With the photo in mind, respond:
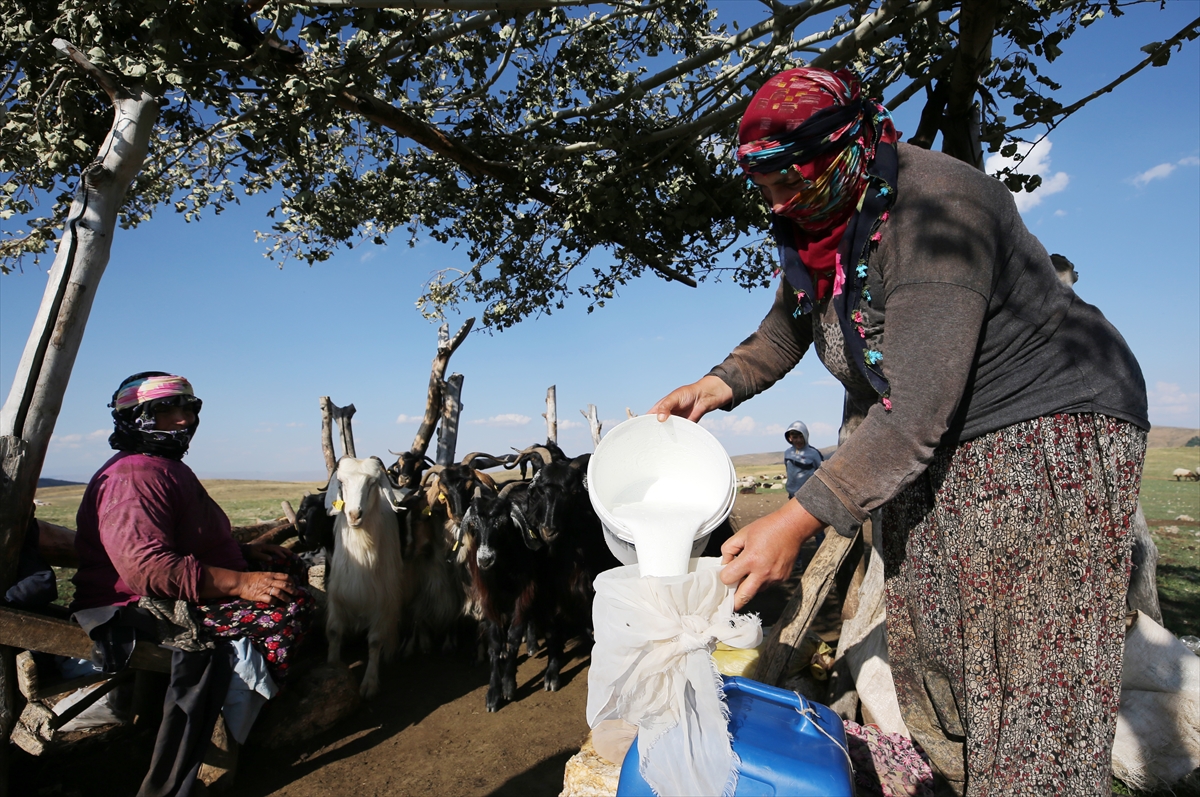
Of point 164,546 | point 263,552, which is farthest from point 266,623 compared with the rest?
point 263,552

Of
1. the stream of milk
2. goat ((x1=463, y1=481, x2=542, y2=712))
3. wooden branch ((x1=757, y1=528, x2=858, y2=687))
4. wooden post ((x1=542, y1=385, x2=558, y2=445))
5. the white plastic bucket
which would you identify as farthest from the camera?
wooden post ((x1=542, y1=385, x2=558, y2=445))

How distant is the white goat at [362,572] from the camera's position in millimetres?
5387

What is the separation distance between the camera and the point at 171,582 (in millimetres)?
3582

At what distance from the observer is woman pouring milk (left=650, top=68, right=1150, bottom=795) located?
1.55m

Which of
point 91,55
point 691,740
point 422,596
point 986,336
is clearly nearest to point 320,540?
point 422,596

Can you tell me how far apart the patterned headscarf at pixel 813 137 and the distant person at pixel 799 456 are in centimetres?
866

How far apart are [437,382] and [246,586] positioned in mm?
5254

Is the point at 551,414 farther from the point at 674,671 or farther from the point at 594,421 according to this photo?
the point at 674,671

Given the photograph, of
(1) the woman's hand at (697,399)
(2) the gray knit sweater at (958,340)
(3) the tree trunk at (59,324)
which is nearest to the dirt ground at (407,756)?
(3) the tree trunk at (59,324)

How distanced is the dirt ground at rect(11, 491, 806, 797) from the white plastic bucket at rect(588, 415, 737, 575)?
2.47 meters

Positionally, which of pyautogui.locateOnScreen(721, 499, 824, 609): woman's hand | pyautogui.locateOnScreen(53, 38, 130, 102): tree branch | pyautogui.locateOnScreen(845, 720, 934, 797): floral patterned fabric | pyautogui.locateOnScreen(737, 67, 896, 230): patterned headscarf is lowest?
pyautogui.locateOnScreen(845, 720, 934, 797): floral patterned fabric

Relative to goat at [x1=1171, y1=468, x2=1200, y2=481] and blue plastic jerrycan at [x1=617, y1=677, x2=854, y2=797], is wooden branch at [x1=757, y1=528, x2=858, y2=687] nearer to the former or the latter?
blue plastic jerrycan at [x1=617, y1=677, x2=854, y2=797]

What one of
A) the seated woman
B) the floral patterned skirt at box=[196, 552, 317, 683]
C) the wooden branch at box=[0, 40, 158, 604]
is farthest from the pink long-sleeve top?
the wooden branch at box=[0, 40, 158, 604]

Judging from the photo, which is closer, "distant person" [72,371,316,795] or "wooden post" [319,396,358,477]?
"distant person" [72,371,316,795]
